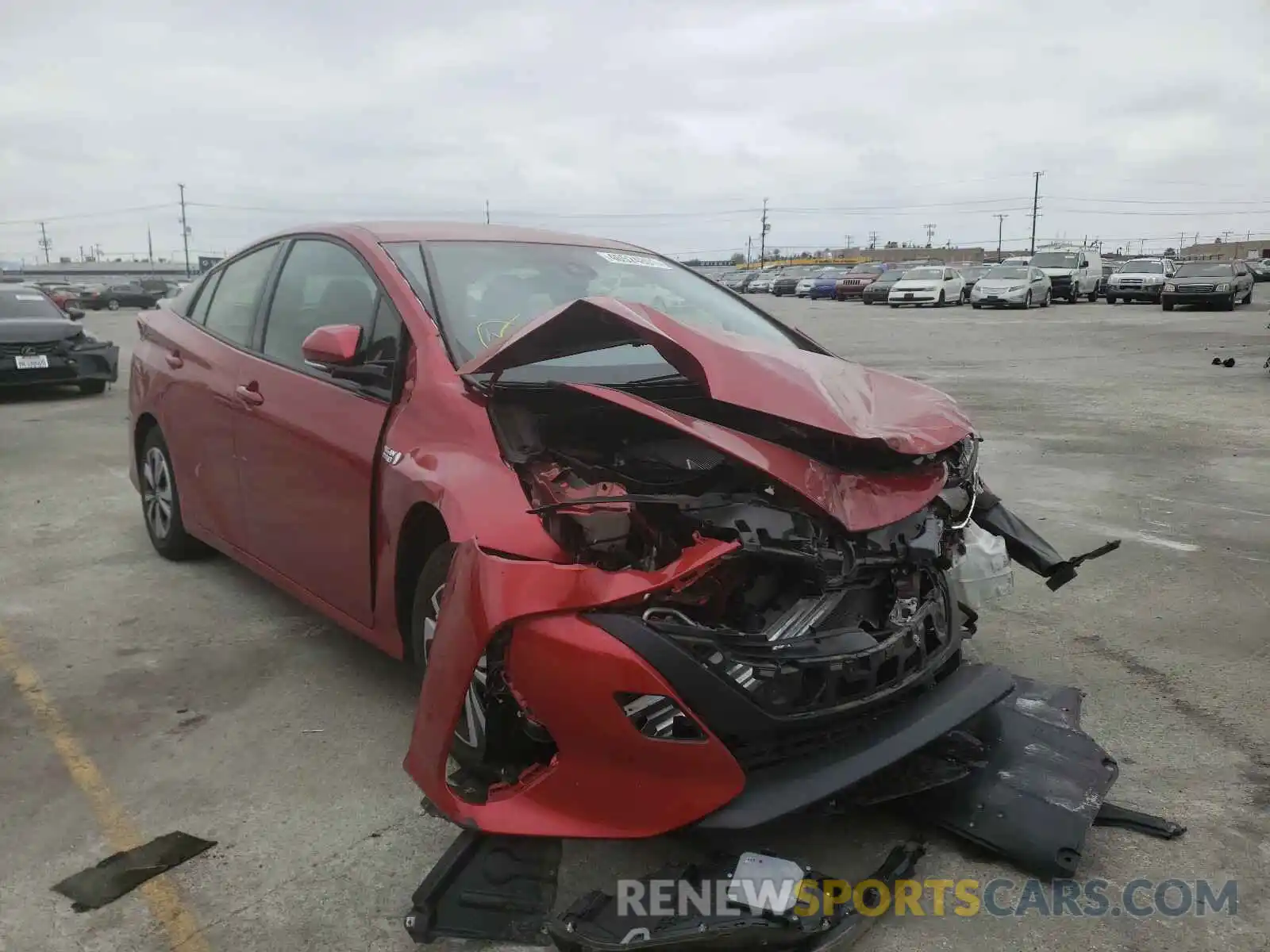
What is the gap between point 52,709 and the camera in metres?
→ 3.64

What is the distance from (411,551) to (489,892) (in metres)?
1.08

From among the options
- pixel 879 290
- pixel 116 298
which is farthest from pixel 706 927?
pixel 116 298

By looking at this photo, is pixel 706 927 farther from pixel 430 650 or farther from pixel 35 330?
pixel 35 330

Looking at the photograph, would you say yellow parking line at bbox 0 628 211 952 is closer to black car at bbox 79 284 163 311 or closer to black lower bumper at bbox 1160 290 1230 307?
black lower bumper at bbox 1160 290 1230 307

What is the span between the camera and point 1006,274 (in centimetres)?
3111

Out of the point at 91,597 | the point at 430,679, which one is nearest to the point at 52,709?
the point at 91,597

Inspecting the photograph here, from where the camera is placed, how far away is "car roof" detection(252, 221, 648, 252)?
389 centimetres

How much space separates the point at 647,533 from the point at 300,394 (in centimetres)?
184

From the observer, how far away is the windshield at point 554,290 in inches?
131

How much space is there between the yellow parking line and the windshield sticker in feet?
8.41

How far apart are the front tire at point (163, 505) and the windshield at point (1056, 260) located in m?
33.4

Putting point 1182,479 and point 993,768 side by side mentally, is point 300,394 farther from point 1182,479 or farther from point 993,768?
point 1182,479

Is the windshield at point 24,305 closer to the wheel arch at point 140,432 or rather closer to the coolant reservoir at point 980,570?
the wheel arch at point 140,432

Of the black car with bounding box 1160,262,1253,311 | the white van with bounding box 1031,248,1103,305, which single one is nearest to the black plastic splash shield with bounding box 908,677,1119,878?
the black car with bounding box 1160,262,1253,311
